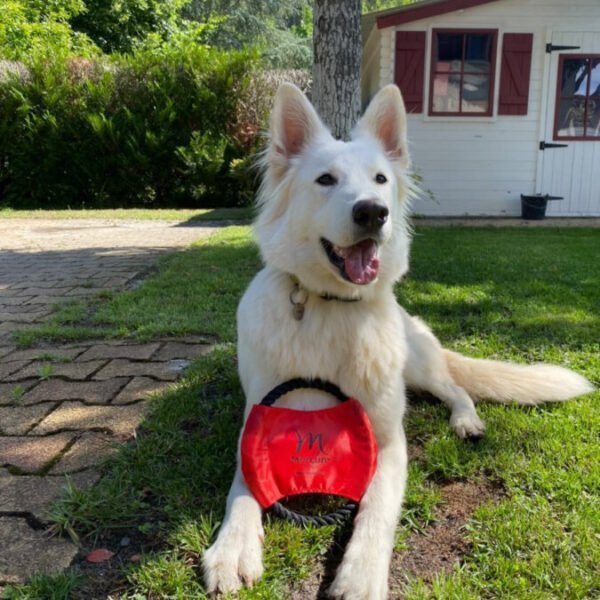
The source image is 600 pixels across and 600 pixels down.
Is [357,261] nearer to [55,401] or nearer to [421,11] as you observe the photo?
[55,401]

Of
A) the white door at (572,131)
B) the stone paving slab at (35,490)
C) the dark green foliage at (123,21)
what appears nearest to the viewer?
the stone paving slab at (35,490)

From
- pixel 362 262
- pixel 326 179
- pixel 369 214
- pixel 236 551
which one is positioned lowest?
pixel 236 551

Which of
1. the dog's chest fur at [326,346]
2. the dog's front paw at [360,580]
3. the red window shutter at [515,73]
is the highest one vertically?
the red window shutter at [515,73]

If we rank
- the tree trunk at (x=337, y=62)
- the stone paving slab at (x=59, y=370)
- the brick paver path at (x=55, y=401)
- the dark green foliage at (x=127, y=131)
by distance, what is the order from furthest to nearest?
1. the dark green foliage at (x=127, y=131)
2. the tree trunk at (x=337, y=62)
3. the stone paving slab at (x=59, y=370)
4. the brick paver path at (x=55, y=401)

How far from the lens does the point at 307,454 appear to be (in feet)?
7.07

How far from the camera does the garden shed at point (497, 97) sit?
34.7ft

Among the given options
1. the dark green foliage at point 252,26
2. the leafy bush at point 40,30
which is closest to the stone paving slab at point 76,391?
the leafy bush at point 40,30

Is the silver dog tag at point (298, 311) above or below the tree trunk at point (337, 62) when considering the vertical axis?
below

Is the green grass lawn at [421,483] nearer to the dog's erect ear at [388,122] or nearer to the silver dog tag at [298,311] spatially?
the silver dog tag at [298,311]

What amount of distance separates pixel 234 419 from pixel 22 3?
71.1 ft

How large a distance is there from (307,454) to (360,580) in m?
0.57

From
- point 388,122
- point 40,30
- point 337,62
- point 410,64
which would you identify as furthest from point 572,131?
point 40,30

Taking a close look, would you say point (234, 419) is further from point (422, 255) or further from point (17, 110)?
point (17, 110)

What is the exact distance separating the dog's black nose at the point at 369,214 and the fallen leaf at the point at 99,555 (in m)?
1.53
